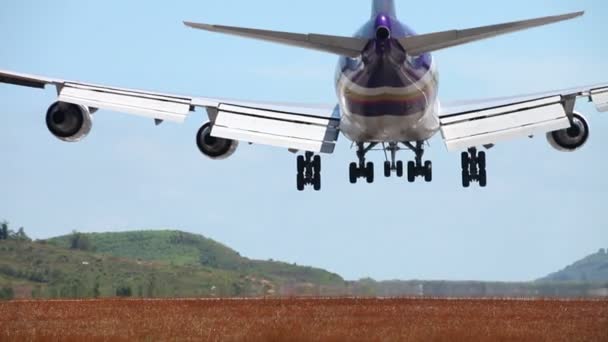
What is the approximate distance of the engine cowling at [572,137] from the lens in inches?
2013

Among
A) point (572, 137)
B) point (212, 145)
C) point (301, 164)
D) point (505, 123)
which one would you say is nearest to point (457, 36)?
point (505, 123)

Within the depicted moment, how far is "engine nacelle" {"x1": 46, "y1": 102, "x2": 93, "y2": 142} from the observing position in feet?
143

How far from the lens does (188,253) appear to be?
244ft

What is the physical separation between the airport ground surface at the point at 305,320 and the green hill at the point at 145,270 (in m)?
1.60

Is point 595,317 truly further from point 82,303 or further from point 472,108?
point 82,303

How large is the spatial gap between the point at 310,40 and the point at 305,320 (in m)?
7.88

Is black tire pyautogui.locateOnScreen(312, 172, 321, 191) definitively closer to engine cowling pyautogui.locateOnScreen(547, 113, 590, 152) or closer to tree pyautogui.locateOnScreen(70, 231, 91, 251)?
engine cowling pyautogui.locateOnScreen(547, 113, 590, 152)

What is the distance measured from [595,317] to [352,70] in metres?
10.4

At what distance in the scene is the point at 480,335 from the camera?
3578cm

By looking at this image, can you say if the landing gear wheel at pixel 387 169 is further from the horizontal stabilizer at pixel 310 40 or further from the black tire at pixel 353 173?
the horizontal stabilizer at pixel 310 40

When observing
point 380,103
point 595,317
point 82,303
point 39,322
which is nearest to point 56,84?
point 39,322

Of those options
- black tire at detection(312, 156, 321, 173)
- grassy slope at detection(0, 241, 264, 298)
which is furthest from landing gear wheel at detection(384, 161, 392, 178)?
grassy slope at detection(0, 241, 264, 298)

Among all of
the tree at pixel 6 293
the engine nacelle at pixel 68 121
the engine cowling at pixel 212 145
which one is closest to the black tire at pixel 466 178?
the engine cowling at pixel 212 145

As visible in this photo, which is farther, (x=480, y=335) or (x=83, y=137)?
(x=83, y=137)
